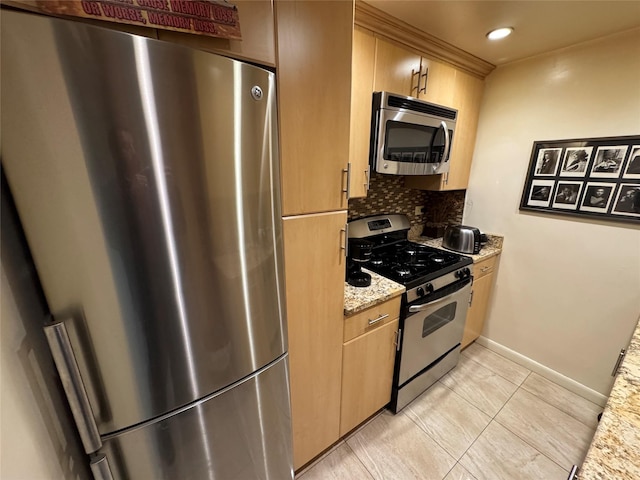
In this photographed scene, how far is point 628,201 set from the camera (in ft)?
4.99

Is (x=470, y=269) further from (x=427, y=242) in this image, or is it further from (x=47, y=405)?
(x=47, y=405)

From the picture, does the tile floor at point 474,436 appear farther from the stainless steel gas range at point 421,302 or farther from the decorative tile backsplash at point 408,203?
the decorative tile backsplash at point 408,203

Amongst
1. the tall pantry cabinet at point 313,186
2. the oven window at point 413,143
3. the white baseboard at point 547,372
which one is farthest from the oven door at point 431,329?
the oven window at point 413,143

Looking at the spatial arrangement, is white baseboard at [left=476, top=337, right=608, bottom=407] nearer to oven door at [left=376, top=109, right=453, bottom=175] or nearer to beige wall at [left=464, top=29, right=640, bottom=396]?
beige wall at [left=464, top=29, right=640, bottom=396]

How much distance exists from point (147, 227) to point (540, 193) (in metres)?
2.46

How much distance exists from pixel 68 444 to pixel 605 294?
2808mm

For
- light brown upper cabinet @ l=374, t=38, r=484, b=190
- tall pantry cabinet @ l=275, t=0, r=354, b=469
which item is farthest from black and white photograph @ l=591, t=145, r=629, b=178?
tall pantry cabinet @ l=275, t=0, r=354, b=469

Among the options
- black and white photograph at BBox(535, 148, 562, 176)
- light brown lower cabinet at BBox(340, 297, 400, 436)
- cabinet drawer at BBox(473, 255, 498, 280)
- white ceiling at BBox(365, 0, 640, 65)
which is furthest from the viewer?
cabinet drawer at BBox(473, 255, 498, 280)

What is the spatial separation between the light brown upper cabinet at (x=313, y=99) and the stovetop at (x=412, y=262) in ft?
2.50

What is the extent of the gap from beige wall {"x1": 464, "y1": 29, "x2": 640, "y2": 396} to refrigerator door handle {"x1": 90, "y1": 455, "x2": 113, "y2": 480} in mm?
2638

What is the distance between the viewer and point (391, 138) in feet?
4.96

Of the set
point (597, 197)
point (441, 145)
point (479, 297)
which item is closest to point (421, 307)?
point (479, 297)

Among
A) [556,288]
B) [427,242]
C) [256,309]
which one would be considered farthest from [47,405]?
[556,288]

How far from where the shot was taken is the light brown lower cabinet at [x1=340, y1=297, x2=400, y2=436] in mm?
1331
